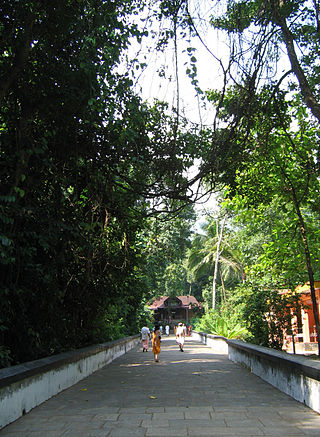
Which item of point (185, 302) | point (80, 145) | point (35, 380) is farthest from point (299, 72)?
point (185, 302)

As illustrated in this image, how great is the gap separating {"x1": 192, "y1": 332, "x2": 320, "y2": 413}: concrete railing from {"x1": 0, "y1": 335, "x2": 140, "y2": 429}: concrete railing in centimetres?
358

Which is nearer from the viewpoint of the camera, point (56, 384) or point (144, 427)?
point (144, 427)

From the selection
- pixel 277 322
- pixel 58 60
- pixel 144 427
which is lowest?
pixel 144 427

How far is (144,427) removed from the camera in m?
4.35

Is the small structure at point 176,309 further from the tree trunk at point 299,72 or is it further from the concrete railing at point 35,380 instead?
the tree trunk at point 299,72

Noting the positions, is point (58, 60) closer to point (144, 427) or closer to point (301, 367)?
point (144, 427)

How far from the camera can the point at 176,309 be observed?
58844mm

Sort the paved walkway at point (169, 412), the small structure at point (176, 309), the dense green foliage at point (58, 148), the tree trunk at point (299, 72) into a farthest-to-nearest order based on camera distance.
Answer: the small structure at point (176, 309) → the tree trunk at point (299, 72) → the dense green foliage at point (58, 148) → the paved walkway at point (169, 412)

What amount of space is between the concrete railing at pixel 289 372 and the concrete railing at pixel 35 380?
11.7ft

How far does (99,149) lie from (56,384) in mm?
3896

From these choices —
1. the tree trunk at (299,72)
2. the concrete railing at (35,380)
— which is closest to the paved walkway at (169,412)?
the concrete railing at (35,380)

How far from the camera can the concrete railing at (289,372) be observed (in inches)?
199

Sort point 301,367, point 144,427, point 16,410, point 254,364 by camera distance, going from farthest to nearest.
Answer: point 254,364 < point 301,367 < point 16,410 < point 144,427

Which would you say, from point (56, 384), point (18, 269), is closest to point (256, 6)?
point (18, 269)
